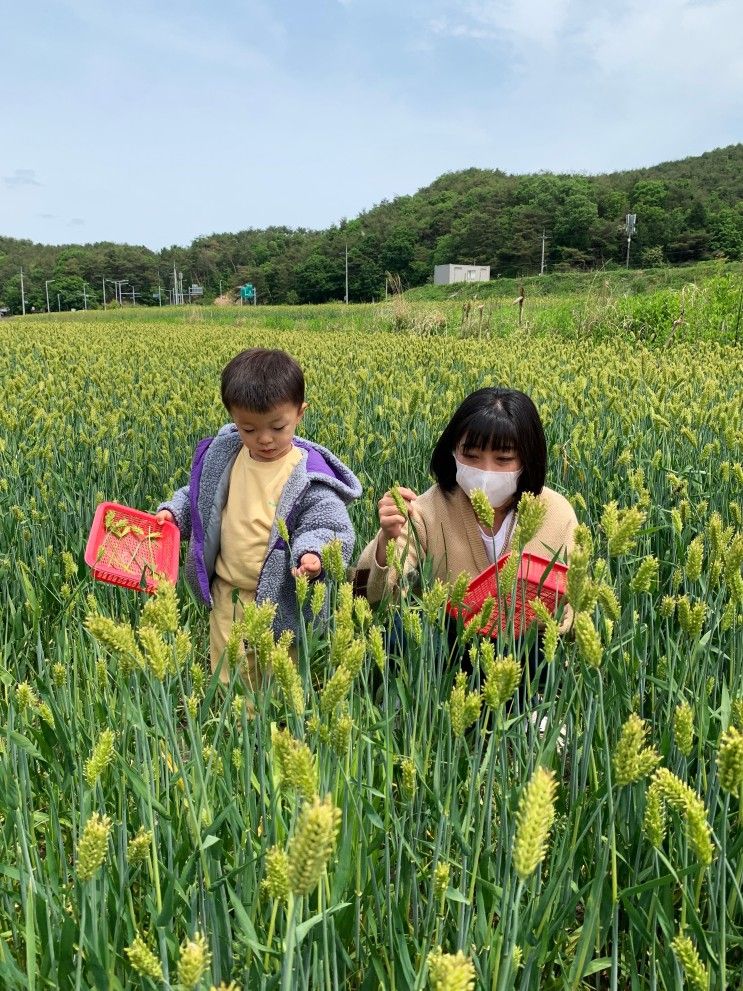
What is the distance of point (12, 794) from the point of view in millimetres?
1256

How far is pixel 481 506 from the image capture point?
128 centimetres

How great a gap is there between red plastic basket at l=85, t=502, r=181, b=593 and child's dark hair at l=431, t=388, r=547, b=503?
0.82 meters

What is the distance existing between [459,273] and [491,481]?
5453cm

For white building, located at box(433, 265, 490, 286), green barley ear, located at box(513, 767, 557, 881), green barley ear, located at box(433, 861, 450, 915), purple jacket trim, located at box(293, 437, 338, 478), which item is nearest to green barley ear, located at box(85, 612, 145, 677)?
green barley ear, located at box(433, 861, 450, 915)

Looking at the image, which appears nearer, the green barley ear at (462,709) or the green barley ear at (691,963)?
the green barley ear at (691,963)

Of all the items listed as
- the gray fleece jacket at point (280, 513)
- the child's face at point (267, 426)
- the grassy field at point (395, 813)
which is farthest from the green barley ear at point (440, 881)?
the child's face at point (267, 426)

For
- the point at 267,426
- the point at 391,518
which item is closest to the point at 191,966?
the point at 391,518

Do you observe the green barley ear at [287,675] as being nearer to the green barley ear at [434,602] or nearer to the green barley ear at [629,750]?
the green barley ear at [434,602]

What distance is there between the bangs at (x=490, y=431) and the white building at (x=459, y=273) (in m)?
50.2

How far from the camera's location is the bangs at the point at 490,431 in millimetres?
2094

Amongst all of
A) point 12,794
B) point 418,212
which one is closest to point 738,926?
point 12,794

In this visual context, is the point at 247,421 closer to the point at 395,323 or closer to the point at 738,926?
the point at 738,926

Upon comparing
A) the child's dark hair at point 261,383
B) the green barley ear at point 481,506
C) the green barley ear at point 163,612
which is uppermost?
the child's dark hair at point 261,383

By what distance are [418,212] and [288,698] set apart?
253 feet
